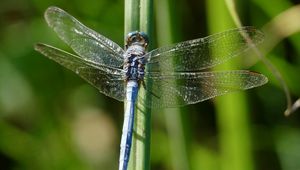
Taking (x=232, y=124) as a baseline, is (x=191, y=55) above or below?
above

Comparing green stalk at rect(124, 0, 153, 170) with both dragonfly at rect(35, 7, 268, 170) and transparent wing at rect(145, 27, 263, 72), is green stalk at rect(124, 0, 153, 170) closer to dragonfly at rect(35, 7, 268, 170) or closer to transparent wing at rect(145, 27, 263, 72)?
dragonfly at rect(35, 7, 268, 170)

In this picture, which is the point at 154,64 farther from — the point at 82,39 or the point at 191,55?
the point at 82,39

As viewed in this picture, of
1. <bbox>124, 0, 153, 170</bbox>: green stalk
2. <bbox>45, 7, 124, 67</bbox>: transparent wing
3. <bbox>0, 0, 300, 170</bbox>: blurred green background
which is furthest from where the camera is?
<bbox>0, 0, 300, 170</bbox>: blurred green background

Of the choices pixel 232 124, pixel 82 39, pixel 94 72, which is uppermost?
pixel 82 39

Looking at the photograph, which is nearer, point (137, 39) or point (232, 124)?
point (137, 39)

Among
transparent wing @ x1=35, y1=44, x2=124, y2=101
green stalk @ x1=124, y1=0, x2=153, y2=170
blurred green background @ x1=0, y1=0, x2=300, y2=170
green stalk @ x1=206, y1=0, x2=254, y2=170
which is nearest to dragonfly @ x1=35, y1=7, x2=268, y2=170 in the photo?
transparent wing @ x1=35, y1=44, x2=124, y2=101

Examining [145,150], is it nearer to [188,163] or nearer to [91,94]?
[188,163]

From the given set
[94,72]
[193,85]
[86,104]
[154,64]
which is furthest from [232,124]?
[86,104]
